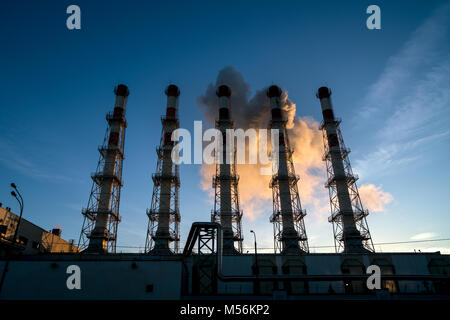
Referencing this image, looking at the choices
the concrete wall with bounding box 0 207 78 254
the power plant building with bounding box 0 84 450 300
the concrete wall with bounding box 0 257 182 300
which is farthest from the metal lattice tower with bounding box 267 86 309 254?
the concrete wall with bounding box 0 207 78 254

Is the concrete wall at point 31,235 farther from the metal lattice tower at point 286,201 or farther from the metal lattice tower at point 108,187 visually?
the metal lattice tower at point 286,201

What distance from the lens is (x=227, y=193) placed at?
39125mm

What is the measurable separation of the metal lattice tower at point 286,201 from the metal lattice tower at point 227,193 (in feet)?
17.7

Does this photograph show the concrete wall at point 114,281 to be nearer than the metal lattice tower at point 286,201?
Yes

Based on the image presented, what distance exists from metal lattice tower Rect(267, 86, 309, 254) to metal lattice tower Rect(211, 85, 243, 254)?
5.40 metres

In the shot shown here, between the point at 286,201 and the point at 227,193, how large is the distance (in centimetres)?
804

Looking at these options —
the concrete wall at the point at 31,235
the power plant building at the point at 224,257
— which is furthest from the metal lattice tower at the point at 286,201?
the concrete wall at the point at 31,235

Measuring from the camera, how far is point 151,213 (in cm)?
3825

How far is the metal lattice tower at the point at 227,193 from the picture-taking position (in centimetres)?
3653

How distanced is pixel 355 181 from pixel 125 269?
105 feet

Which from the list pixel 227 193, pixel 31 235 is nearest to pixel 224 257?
pixel 227 193
